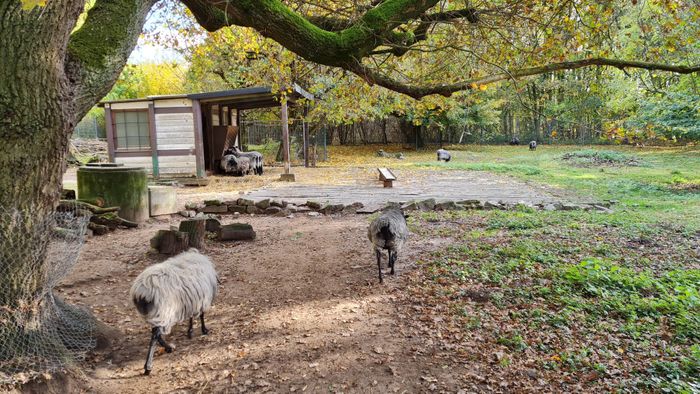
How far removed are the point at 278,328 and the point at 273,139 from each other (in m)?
22.1

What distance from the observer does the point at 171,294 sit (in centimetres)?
370

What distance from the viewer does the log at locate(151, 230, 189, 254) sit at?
247 inches

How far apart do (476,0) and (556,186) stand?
8175 mm

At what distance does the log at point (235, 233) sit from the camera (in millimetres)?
7434

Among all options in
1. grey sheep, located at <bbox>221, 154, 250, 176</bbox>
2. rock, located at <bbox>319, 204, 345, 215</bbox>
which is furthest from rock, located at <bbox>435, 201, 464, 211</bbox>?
grey sheep, located at <bbox>221, 154, 250, 176</bbox>

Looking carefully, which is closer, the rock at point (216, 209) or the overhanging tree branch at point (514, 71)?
the overhanging tree branch at point (514, 71)

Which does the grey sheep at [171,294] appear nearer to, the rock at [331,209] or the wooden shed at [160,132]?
the rock at [331,209]

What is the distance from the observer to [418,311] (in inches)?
179

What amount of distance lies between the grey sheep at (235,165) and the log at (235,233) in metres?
9.71

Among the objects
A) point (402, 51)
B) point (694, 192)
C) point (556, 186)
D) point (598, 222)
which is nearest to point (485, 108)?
point (556, 186)

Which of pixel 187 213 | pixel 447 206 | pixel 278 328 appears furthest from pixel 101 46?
pixel 447 206

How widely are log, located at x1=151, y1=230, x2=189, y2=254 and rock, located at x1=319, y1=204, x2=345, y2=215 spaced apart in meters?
3.78

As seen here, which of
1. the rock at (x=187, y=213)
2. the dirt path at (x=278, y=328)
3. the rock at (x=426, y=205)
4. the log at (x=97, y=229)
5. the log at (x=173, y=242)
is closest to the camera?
the dirt path at (x=278, y=328)

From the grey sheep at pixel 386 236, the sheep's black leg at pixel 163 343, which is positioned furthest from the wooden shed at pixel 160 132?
the sheep's black leg at pixel 163 343
